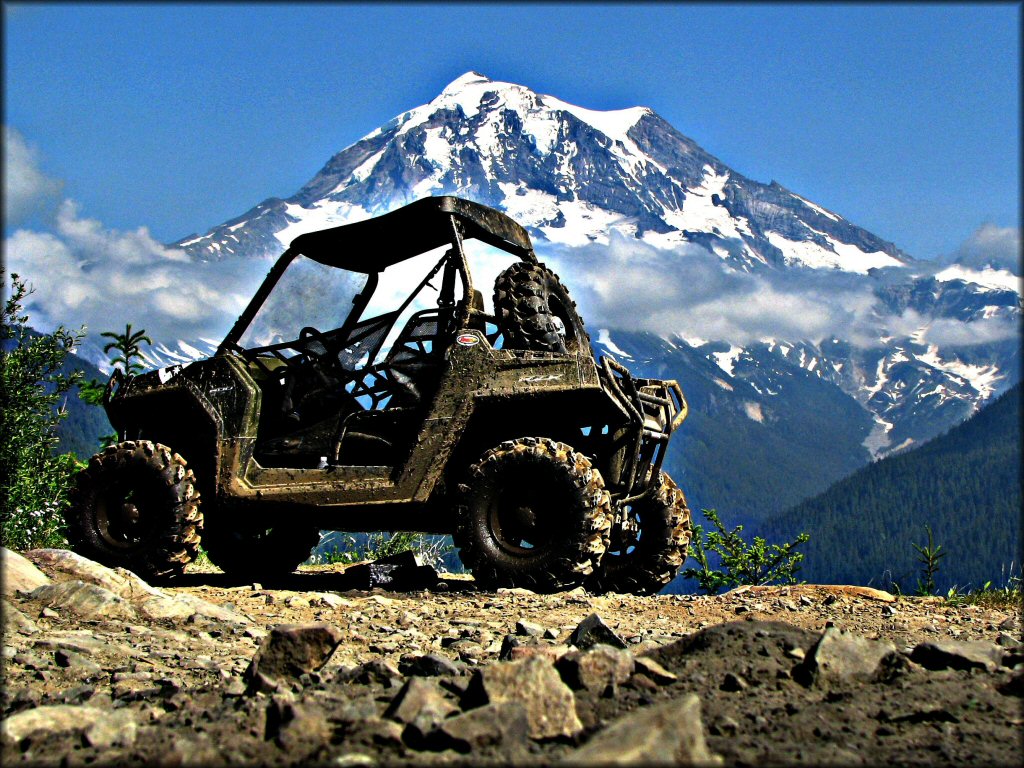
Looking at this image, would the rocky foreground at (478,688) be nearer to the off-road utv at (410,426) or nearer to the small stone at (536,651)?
the small stone at (536,651)

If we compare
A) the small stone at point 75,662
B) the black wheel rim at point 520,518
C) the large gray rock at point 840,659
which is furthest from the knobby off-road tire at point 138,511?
the large gray rock at point 840,659

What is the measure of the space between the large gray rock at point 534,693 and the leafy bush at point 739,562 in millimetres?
7021

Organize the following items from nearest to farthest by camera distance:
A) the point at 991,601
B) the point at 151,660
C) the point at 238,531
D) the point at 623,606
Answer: the point at 151,660 → the point at 623,606 → the point at 991,601 → the point at 238,531

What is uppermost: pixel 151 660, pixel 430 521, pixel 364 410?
pixel 364 410

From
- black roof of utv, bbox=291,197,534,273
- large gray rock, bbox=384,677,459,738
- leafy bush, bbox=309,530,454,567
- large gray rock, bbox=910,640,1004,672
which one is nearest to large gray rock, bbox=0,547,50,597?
large gray rock, bbox=384,677,459,738

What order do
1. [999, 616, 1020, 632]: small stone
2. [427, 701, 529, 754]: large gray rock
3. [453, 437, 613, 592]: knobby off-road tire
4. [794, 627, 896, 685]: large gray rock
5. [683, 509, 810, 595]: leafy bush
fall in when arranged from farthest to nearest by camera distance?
[683, 509, 810, 595]: leafy bush, [453, 437, 613, 592]: knobby off-road tire, [999, 616, 1020, 632]: small stone, [794, 627, 896, 685]: large gray rock, [427, 701, 529, 754]: large gray rock

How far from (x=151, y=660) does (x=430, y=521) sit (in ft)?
11.9

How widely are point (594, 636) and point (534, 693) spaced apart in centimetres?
147

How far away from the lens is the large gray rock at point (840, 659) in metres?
4.36

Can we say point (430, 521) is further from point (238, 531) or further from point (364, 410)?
point (238, 531)

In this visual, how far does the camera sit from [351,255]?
34.2 ft

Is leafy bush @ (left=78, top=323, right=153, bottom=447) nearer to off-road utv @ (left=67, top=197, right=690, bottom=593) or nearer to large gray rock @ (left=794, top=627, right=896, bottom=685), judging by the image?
off-road utv @ (left=67, top=197, right=690, bottom=593)

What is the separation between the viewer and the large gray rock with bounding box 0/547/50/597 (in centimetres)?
662

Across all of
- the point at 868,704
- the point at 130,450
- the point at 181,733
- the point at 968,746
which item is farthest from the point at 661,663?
the point at 130,450
